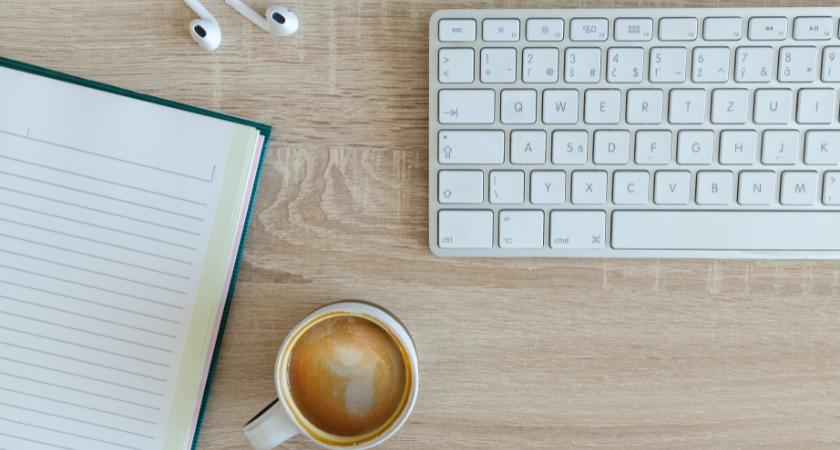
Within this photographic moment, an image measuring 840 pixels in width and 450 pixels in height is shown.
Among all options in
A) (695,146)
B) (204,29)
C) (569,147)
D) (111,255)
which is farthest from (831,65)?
(111,255)

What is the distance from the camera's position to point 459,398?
500 millimetres

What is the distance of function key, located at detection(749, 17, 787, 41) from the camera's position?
0.44 metres

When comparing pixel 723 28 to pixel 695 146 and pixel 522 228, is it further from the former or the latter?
pixel 522 228

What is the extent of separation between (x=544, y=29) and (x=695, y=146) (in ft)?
0.56

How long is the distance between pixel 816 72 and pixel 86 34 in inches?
26.5

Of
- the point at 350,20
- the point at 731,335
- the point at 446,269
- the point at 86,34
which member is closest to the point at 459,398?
the point at 446,269

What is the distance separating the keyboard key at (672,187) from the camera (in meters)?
0.45

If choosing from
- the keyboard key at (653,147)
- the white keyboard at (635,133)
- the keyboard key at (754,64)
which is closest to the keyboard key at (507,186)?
the white keyboard at (635,133)

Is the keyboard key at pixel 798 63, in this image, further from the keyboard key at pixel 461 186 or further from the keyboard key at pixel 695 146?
the keyboard key at pixel 461 186

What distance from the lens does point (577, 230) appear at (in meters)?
0.46

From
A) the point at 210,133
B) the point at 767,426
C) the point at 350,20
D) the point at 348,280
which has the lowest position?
the point at 767,426

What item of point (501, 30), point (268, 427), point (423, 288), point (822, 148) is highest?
point (501, 30)

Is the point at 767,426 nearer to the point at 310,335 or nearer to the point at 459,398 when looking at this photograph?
the point at 459,398

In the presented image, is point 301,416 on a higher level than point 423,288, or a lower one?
lower
